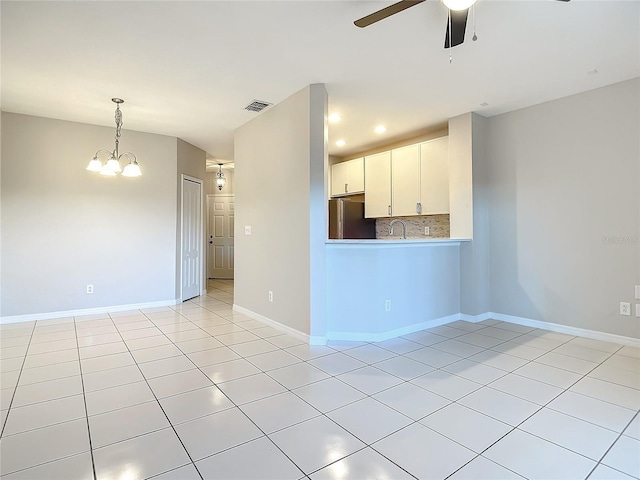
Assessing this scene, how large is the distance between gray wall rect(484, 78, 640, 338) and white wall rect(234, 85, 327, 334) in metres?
2.52

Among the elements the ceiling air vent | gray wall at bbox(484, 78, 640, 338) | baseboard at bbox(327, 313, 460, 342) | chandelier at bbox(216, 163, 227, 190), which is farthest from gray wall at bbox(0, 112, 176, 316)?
gray wall at bbox(484, 78, 640, 338)

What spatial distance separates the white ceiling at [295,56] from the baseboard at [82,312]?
8.50 feet

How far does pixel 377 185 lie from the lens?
5566 mm

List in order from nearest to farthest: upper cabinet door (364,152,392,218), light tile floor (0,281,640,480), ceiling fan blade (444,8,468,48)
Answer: light tile floor (0,281,640,480) < ceiling fan blade (444,8,468,48) < upper cabinet door (364,152,392,218)

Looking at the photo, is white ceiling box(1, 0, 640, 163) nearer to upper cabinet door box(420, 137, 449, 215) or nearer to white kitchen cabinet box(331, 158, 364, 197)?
upper cabinet door box(420, 137, 449, 215)

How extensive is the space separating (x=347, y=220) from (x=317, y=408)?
3.91 meters

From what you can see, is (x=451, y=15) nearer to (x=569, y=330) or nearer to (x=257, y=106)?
(x=257, y=106)

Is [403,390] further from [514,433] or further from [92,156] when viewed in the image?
[92,156]

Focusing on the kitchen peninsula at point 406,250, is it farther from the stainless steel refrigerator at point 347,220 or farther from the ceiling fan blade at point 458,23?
the ceiling fan blade at point 458,23

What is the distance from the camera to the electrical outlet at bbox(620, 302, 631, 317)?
336cm

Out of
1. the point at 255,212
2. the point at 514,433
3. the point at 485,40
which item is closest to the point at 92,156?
the point at 255,212

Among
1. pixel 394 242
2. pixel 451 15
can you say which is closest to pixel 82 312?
pixel 394 242

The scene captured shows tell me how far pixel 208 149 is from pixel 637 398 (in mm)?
6401

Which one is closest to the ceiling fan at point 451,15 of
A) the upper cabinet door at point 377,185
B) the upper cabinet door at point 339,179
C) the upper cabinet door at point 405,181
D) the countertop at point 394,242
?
the countertop at point 394,242
